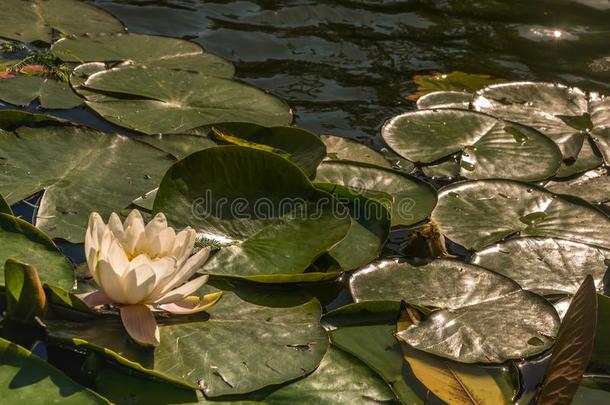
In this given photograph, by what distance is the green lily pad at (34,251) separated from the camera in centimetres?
→ 173

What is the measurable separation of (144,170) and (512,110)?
62.3 inches

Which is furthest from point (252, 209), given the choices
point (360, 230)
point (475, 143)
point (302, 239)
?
point (475, 143)

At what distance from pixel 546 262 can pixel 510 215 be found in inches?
10.5

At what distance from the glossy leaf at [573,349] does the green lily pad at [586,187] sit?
1.08m

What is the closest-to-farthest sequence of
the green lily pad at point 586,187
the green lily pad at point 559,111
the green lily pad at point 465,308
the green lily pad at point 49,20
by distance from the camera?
1. the green lily pad at point 465,308
2. the green lily pad at point 586,187
3. the green lily pad at point 559,111
4. the green lily pad at point 49,20

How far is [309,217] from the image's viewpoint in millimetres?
2084

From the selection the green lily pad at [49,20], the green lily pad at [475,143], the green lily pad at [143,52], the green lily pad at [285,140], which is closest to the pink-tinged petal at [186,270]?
the green lily pad at [285,140]

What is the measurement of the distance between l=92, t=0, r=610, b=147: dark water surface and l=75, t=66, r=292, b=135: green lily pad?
0.23m

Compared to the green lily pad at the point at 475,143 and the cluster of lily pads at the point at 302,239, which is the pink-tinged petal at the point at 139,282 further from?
the green lily pad at the point at 475,143

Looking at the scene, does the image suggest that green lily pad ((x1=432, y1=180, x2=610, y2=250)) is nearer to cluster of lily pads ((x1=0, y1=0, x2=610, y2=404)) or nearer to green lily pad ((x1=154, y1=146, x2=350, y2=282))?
cluster of lily pads ((x1=0, y1=0, x2=610, y2=404))

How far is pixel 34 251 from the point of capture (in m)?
1.77

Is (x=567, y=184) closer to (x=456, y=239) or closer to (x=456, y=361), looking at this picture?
(x=456, y=239)

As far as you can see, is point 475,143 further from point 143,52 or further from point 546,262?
point 143,52

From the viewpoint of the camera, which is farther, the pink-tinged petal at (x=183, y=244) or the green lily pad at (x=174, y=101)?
the green lily pad at (x=174, y=101)
